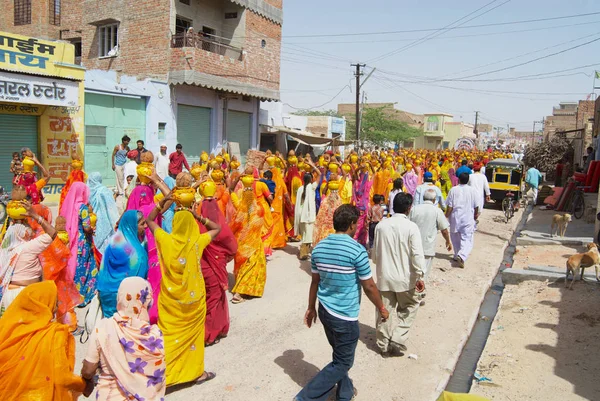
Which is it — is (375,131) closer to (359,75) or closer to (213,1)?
(359,75)

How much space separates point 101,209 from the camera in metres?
6.34

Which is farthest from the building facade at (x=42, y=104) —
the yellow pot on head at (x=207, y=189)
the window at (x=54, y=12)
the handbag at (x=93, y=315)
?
the window at (x=54, y=12)

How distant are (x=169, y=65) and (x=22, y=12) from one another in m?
11.1

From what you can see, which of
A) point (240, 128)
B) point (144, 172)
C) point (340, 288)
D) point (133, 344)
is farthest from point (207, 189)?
point (240, 128)

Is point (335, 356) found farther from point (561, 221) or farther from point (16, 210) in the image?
point (561, 221)

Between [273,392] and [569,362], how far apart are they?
3084 millimetres

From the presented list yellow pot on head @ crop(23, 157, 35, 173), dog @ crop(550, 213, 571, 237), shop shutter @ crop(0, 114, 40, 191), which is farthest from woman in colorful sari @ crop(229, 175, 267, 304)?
shop shutter @ crop(0, 114, 40, 191)

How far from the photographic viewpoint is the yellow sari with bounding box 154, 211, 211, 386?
411 cm

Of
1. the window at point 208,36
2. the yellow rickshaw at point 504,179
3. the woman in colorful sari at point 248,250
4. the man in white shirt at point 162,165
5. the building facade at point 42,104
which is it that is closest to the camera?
the woman in colorful sari at point 248,250

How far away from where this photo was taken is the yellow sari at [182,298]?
13.5 ft

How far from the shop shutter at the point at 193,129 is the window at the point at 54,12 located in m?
8.84

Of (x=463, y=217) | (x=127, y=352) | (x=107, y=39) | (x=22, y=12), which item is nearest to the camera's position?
(x=127, y=352)

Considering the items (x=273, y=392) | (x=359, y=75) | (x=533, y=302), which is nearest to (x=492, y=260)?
(x=533, y=302)

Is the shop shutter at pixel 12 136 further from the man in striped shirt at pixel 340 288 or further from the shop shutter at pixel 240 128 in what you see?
the man in striped shirt at pixel 340 288
